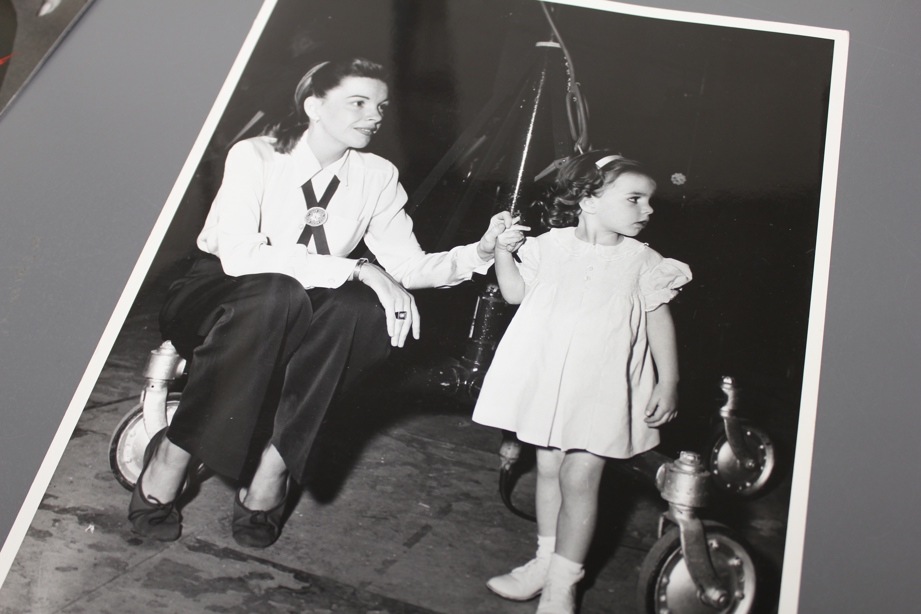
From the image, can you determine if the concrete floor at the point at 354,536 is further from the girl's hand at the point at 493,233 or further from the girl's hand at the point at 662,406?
the girl's hand at the point at 493,233

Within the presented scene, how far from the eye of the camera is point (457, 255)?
2.41ft

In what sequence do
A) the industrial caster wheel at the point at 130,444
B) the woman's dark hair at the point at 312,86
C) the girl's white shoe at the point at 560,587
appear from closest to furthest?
the girl's white shoe at the point at 560,587
the industrial caster wheel at the point at 130,444
the woman's dark hair at the point at 312,86

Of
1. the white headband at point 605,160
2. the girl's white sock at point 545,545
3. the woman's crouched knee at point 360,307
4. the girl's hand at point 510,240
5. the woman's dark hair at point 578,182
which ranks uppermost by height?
the white headband at point 605,160

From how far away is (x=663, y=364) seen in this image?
664 millimetres

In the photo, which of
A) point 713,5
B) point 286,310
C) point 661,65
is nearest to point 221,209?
point 286,310

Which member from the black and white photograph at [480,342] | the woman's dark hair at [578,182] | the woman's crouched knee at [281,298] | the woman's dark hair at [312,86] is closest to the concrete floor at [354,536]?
the black and white photograph at [480,342]

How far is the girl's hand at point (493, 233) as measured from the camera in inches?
28.5

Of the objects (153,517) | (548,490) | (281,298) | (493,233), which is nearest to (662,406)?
(548,490)

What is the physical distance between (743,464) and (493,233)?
0.36m

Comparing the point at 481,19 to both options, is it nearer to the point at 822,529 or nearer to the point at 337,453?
the point at 337,453

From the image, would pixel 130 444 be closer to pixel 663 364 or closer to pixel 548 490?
pixel 548 490

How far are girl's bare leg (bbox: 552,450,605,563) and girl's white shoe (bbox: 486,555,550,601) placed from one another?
0.02 m

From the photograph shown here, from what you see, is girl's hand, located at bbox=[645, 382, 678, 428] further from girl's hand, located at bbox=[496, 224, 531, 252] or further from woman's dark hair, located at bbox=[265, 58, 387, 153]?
woman's dark hair, located at bbox=[265, 58, 387, 153]

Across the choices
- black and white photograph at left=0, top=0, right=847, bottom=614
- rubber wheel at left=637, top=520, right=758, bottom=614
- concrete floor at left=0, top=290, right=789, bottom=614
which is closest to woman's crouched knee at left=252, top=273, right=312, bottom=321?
black and white photograph at left=0, top=0, right=847, bottom=614
